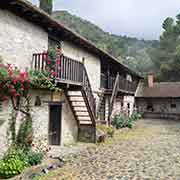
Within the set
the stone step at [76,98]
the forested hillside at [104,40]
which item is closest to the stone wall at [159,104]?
the stone step at [76,98]

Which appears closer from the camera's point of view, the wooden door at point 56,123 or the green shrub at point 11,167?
the green shrub at point 11,167

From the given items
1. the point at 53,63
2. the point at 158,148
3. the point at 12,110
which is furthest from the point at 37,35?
the point at 158,148

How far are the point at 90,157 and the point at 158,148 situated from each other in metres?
3.75

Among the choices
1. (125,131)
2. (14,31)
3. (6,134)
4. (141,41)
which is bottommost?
(125,131)

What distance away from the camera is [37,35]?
8641 millimetres

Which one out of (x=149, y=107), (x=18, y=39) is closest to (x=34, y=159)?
(x=18, y=39)

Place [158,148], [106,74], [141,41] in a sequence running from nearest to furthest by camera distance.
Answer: [158,148], [106,74], [141,41]

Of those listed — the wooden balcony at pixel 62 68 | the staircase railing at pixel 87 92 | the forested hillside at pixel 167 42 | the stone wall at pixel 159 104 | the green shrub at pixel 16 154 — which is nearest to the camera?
the green shrub at pixel 16 154

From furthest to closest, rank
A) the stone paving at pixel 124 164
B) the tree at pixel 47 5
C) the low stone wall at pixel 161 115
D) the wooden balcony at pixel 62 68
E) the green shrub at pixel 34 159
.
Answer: the low stone wall at pixel 161 115 → the tree at pixel 47 5 → the wooden balcony at pixel 62 68 → the green shrub at pixel 34 159 → the stone paving at pixel 124 164

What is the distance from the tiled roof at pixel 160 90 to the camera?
2714 centimetres

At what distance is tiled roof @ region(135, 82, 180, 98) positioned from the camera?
1069 inches

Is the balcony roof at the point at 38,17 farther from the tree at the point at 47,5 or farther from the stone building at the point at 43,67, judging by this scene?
the tree at the point at 47,5

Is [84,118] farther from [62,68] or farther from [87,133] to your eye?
[62,68]

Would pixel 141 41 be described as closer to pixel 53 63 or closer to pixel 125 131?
pixel 125 131
